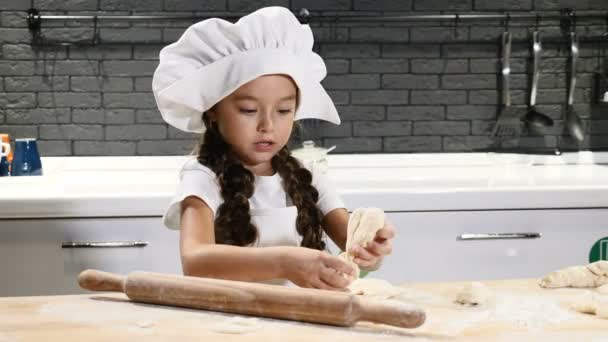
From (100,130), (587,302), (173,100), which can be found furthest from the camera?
(100,130)

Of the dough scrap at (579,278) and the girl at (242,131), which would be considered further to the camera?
the girl at (242,131)

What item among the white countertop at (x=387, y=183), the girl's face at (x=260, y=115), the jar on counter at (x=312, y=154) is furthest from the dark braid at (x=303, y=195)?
the jar on counter at (x=312, y=154)

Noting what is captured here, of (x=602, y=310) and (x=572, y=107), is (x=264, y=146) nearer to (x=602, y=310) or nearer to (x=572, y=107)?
(x=602, y=310)

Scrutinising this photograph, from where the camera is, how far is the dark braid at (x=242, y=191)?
1.60 meters

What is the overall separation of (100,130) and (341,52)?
2.90 feet

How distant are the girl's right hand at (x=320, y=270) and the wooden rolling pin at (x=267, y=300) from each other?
0.27 feet

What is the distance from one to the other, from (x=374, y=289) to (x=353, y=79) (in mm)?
1749

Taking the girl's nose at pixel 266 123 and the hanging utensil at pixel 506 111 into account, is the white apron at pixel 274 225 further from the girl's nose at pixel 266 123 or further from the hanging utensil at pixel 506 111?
the hanging utensil at pixel 506 111

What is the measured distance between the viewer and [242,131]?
5.00 ft

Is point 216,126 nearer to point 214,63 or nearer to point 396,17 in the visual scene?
point 214,63

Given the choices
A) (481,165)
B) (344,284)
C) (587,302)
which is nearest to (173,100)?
(344,284)

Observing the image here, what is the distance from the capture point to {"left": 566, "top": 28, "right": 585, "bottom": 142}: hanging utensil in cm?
297

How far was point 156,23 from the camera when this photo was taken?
2.87 metres

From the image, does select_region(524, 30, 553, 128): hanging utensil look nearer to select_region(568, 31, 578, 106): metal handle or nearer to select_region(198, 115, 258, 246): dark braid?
select_region(568, 31, 578, 106): metal handle
